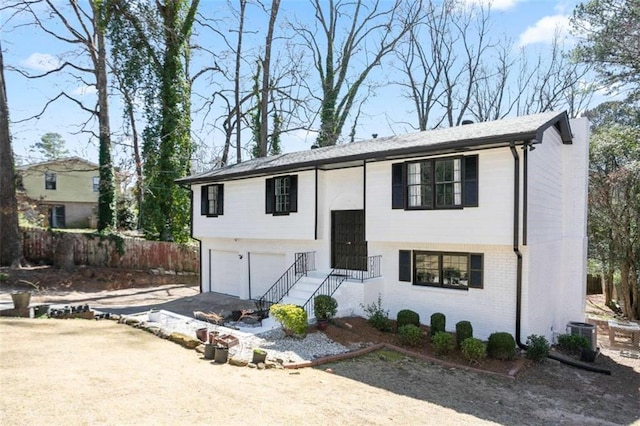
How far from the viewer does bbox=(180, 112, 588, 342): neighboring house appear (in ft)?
34.0

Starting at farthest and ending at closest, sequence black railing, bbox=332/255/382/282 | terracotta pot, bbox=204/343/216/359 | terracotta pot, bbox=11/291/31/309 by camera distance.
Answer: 1. black railing, bbox=332/255/382/282
2. terracotta pot, bbox=11/291/31/309
3. terracotta pot, bbox=204/343/216/359

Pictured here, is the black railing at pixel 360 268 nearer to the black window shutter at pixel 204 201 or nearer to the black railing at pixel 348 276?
the black railing at pixel 348 276

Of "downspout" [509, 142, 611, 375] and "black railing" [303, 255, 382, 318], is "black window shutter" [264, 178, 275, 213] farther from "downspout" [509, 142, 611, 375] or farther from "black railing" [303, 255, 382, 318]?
"downspout" [509, 142, 611, 375]

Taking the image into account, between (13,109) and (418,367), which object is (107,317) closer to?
→ (418,367)

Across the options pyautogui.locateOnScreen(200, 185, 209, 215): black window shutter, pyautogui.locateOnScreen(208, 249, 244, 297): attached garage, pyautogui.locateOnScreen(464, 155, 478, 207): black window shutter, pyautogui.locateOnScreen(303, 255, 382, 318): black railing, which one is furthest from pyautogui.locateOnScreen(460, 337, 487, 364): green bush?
pyautogui.locateOnScreen(200, 185, 209, 215): black window shutter

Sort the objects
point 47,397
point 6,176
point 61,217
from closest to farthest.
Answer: point 47,397 → point 6,176 → point 61,217

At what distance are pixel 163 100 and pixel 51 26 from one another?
8.34 metres

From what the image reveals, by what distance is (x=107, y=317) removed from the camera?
40.5 feet

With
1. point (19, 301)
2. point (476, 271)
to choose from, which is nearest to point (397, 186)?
point (476, 271)

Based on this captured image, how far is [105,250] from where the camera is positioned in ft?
68.8

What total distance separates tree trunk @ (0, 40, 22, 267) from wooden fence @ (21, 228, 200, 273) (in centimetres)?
108

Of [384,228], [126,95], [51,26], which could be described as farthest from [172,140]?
[384,228]

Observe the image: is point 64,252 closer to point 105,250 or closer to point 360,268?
point 105,250

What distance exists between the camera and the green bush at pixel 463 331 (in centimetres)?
1018
